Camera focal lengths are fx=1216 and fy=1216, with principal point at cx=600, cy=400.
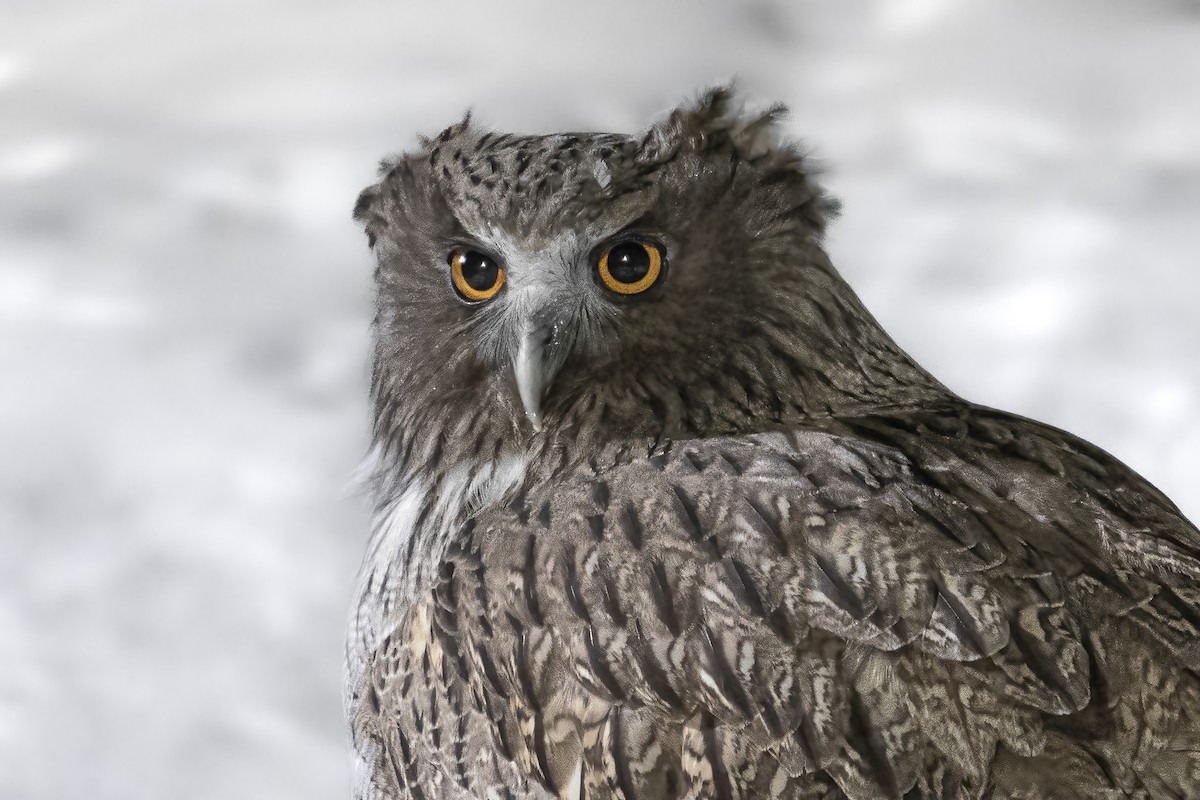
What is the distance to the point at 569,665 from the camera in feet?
4.70

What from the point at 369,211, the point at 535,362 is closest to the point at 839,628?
the point at 535,362

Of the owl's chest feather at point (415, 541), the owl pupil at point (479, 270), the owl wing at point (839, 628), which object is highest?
the owl pupil at point (479, 270)

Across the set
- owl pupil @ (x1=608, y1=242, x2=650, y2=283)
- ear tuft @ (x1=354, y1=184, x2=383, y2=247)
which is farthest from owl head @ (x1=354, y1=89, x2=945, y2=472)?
ear tuft @ (x1=354, y1=184, x2=383, y2=247)

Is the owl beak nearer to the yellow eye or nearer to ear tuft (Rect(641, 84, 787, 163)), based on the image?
the yellow eye

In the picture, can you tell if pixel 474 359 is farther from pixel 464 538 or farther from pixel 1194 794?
pixel 1194 794

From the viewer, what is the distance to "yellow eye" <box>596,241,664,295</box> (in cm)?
168

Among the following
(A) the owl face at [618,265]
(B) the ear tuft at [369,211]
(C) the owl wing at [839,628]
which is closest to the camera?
(C) the owl wing at [839,628]

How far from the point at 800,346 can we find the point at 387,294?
677mm

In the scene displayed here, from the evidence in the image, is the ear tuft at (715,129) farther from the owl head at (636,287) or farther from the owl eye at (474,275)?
the owl eye at (474,275)

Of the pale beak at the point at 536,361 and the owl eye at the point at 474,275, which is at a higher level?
the owl eye at the point at 474,275

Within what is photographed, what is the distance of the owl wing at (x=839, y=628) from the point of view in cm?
129

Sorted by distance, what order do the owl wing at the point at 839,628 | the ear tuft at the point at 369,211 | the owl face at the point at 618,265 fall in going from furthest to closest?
the ear tuft at the point at 369,211 → the owl face at the point at 618,265 → the owl wing at the point at 839,628

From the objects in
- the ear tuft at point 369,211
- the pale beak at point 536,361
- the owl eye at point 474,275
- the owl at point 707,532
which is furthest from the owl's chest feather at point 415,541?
the ear tuft at point 369,211

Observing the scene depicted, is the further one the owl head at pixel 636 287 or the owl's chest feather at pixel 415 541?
the owl's chest feather at pixel 415 541
